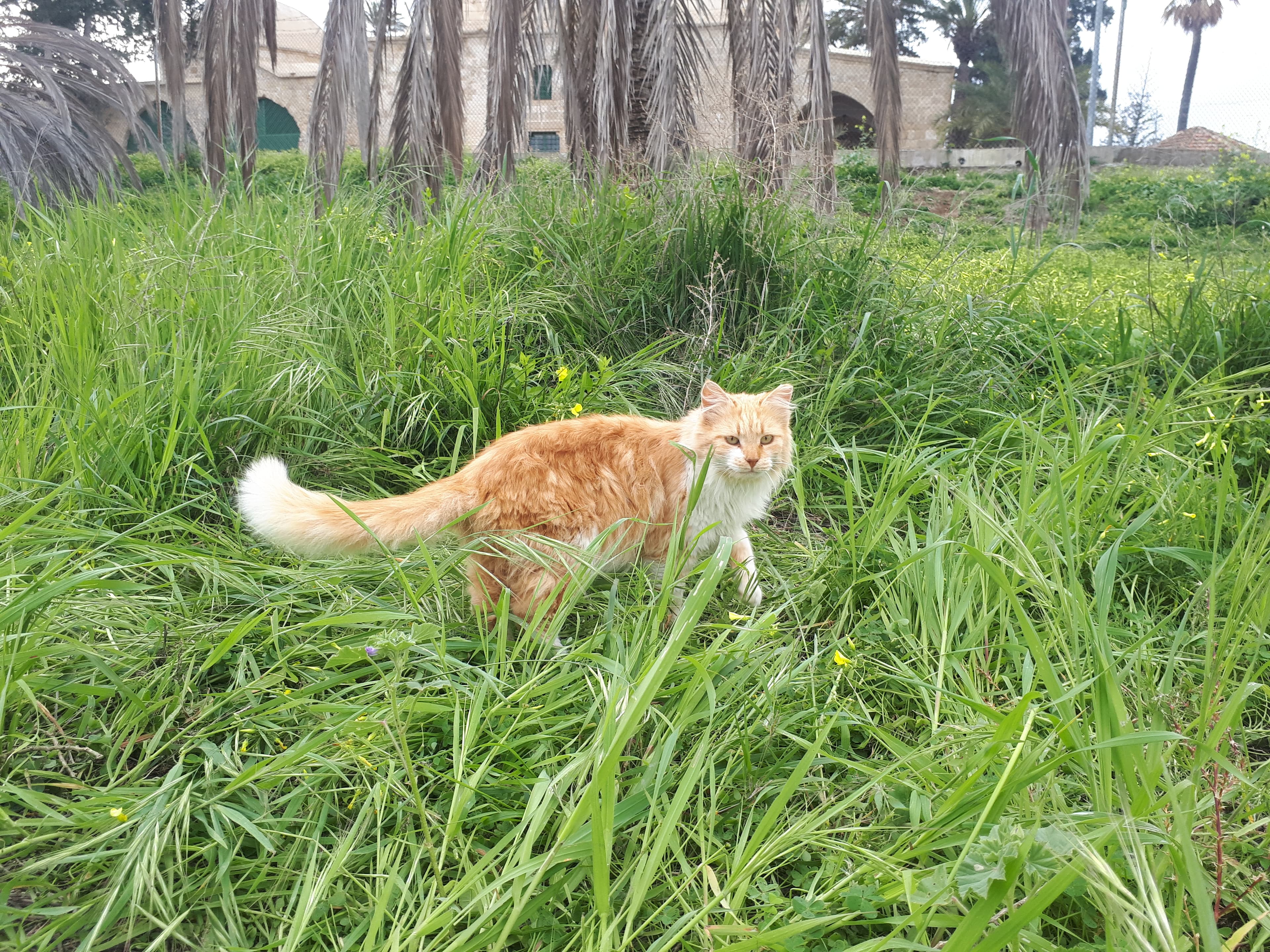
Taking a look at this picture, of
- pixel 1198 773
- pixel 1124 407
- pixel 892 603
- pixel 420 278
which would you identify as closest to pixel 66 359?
pixel 420 278

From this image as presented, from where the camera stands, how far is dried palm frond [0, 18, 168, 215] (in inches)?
190

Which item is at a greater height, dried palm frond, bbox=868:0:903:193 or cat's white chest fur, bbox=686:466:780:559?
dried palm frond, bbox=868:0:903:193

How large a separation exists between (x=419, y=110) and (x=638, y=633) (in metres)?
4.42

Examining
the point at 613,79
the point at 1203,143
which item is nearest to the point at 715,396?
the point at 613,79

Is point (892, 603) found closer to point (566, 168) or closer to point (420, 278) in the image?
point (420, 278)

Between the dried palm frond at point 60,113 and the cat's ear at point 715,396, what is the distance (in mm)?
3781

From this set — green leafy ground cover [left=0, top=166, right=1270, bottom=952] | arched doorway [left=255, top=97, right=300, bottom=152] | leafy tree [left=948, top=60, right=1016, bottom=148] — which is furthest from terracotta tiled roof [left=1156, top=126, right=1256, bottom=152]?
arched doorway [left=255, top=97, right=300, bottom=152]

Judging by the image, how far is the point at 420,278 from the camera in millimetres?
3152

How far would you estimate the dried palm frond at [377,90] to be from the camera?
5.43m

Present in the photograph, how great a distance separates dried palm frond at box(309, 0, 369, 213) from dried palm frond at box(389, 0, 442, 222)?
0.41 metres

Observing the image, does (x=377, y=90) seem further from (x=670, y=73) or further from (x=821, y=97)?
(x=821, y=97)

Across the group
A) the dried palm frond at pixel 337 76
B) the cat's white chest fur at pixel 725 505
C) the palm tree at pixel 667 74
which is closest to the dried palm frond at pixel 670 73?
the palm tree at pixel 667 74

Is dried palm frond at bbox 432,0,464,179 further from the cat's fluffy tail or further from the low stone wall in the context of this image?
the low stone wall

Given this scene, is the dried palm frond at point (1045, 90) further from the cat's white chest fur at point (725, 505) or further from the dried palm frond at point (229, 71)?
the dried palm frond at point (229, 71)
